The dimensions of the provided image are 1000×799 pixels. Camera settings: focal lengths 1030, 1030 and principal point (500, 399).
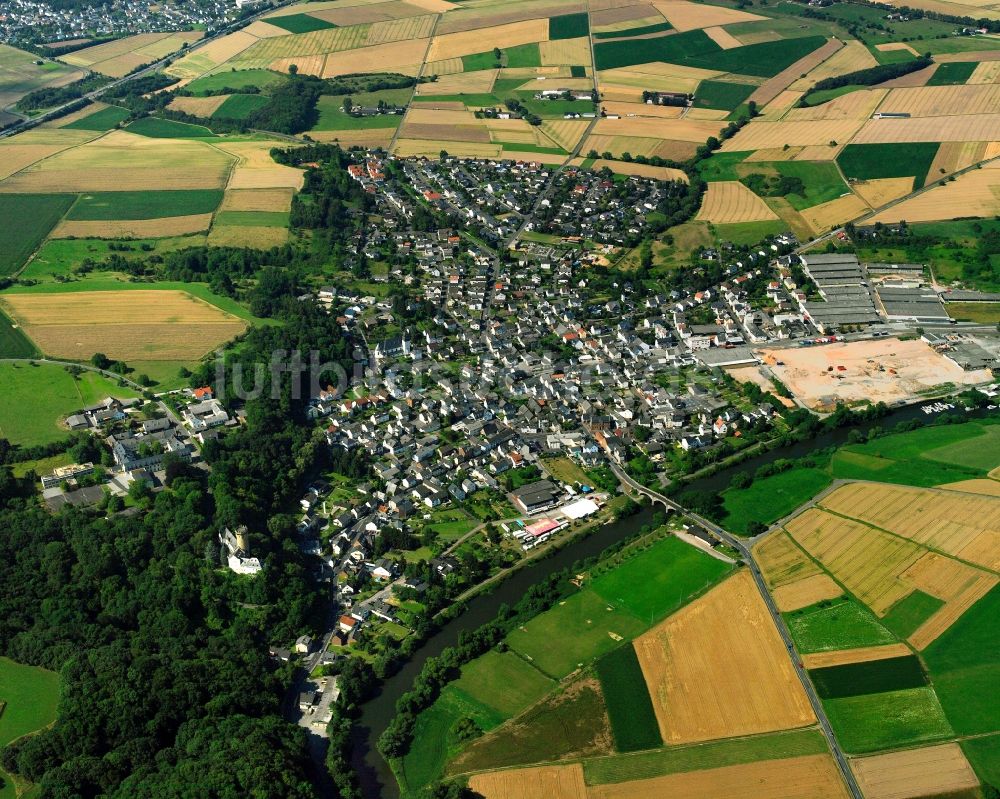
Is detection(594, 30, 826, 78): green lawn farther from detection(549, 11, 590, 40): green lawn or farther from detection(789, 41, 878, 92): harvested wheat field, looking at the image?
detection(549, 11, 590, 40): green lawn

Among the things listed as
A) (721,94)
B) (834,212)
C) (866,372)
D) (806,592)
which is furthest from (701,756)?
(721,94)

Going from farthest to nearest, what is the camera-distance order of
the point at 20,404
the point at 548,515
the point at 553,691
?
the point at 20,404, the point at 548,515, the point at 553,691

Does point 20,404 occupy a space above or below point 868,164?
below

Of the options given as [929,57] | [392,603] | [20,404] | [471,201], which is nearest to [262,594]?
[392,603]

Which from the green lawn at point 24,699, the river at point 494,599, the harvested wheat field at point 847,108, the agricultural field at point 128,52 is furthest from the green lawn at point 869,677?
the agricultural field at point 128,52

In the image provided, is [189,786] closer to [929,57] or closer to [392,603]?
[392,603]

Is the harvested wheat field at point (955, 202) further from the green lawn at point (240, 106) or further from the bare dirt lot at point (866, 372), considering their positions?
the green lawn at point (240, 106)

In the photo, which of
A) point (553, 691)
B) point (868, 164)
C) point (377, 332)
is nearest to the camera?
point (553, 691)
